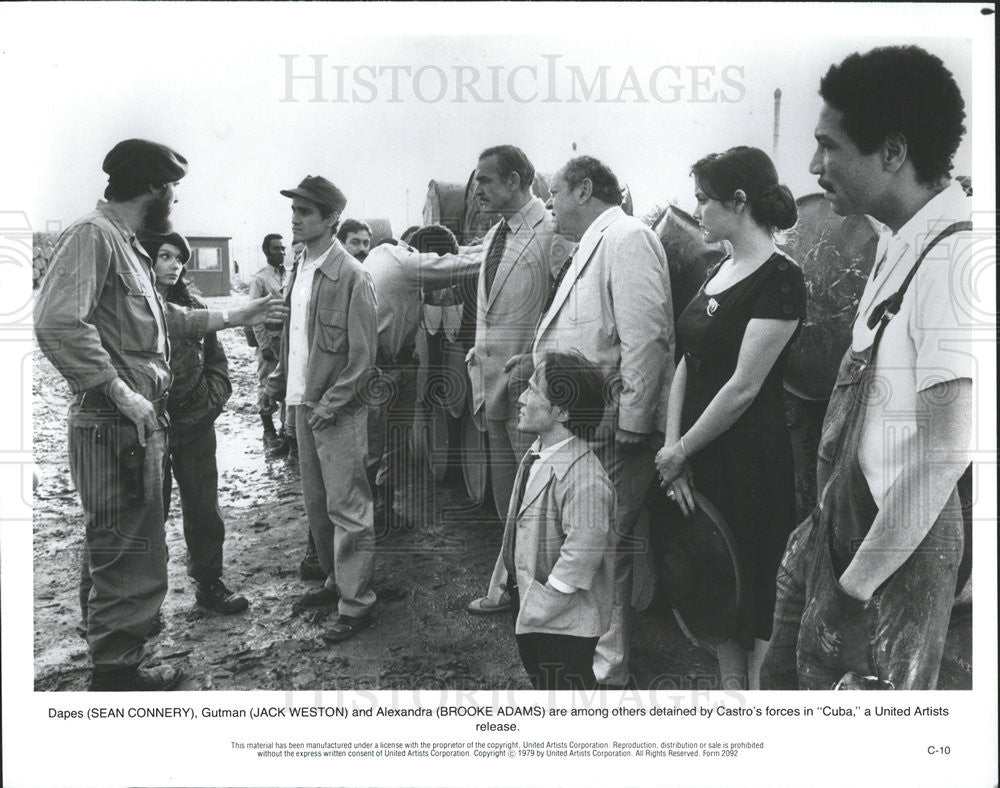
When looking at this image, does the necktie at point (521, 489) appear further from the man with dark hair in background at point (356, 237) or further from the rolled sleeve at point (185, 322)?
the rolled sleeve at point (185, 322)

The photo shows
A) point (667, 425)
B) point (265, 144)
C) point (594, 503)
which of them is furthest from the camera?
point (265, 144)

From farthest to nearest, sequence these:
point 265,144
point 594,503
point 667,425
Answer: point 265,144
point 667,425
point 594,503

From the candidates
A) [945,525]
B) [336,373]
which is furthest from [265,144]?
[945,525]

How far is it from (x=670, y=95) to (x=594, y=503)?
1495 mm

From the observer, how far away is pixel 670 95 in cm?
295

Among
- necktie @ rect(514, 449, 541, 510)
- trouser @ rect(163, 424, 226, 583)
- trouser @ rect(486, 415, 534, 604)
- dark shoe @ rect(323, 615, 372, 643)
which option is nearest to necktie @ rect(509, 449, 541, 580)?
necktie @ rect(514, 449, 541, 510)

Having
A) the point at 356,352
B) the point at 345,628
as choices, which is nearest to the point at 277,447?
the point at 356,352

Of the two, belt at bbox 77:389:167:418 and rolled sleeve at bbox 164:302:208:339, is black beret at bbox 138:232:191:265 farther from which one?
belt at bbox 77:389:167:418

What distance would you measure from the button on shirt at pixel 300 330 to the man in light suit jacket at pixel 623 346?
0.96 m

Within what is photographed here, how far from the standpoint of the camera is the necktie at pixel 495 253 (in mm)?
3135

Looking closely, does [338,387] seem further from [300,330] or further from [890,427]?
[890,427]

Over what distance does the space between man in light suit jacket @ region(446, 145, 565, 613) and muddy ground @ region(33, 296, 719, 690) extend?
143 millimetres

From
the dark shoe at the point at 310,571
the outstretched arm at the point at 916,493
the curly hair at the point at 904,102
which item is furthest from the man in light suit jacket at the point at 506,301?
the outstretched arm at the point at 916,493

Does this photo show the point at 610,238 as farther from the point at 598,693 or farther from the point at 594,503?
the point at 598,693
